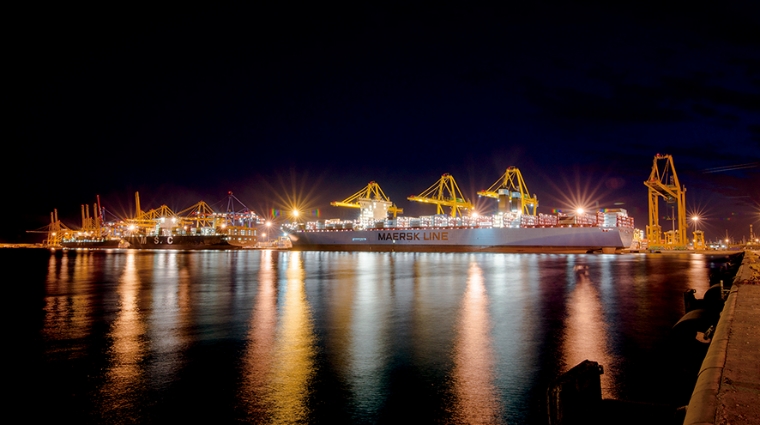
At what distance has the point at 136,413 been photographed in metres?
4.82

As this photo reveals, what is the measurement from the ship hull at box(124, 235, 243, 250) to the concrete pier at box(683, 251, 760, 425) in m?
107

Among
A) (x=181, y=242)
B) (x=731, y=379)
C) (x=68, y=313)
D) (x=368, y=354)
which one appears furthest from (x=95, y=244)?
(x=731, y=379)

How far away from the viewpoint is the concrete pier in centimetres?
276

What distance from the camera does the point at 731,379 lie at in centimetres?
342

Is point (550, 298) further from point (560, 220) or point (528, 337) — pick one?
point (560, 220)

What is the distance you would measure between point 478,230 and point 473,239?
1541mm

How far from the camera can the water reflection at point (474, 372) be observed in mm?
4801

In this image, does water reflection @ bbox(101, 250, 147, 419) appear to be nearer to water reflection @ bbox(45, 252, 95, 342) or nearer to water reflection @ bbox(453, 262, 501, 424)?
water reflection @ bbox(45, 252, 95, 342)

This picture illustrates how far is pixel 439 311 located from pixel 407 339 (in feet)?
11.2

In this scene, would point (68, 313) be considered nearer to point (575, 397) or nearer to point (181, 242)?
point (575, 397)

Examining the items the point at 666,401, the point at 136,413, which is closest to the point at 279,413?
the point at 136,413

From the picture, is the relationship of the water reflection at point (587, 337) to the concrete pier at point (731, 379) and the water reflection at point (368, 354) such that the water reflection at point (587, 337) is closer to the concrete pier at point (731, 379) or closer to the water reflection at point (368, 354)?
the concrete pier at point (731, 379)

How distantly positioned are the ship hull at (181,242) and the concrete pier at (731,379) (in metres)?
107

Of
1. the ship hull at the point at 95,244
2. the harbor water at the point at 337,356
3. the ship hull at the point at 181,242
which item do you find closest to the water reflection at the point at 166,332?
the harbor water at the point at 337,356
